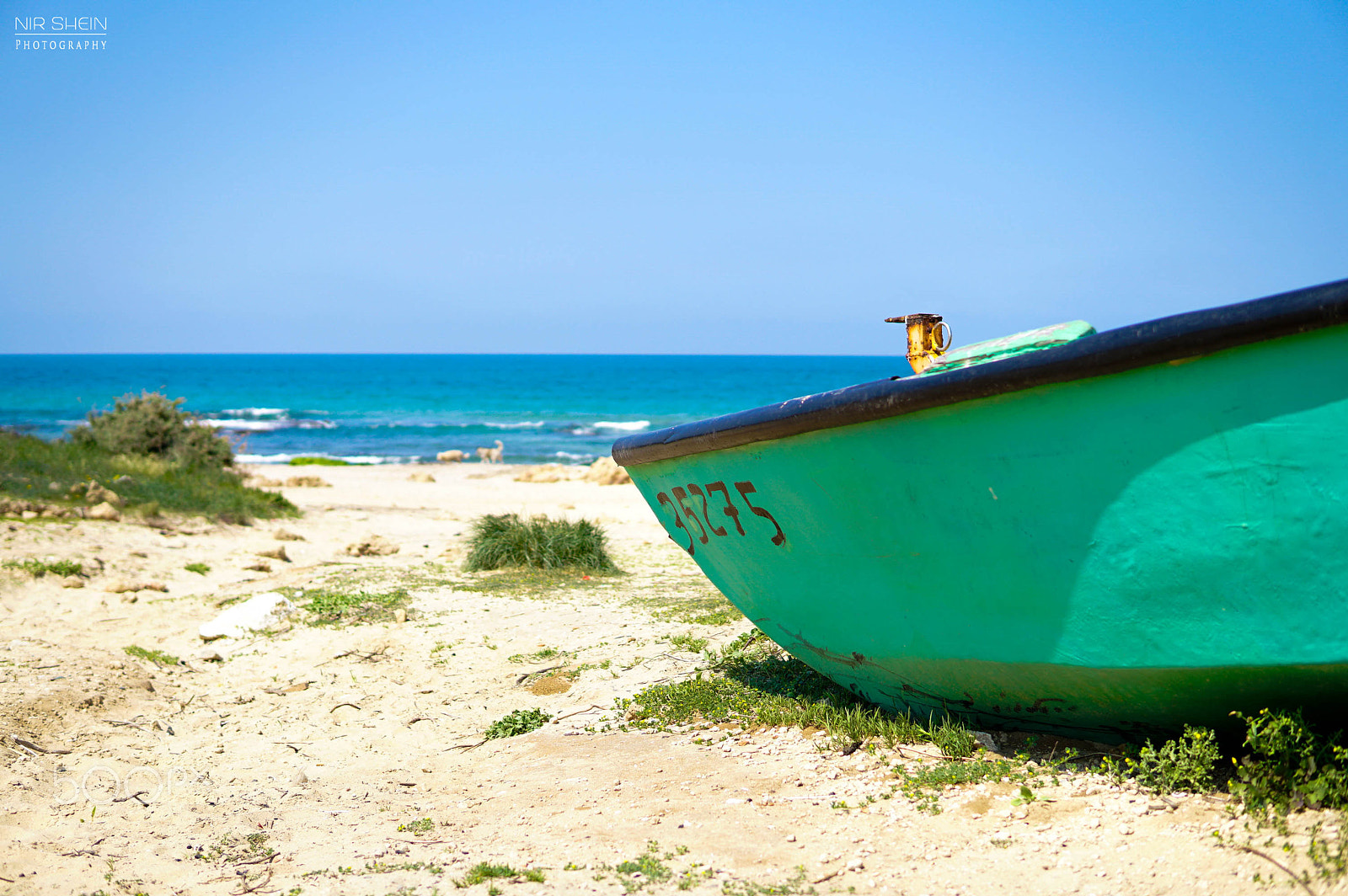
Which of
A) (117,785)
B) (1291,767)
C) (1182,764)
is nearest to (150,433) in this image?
(117,785)

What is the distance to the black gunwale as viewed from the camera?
221 centimetres

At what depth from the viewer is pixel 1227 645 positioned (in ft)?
8.26

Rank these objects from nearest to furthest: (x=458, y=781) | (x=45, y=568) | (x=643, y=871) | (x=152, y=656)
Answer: (x=643, y=871) < (x=458, y=781) < (x=152, y=656) < (x=45, y=568)

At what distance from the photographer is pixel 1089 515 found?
8.54 ft

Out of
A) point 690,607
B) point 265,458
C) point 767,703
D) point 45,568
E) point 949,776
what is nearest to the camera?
point 949,776

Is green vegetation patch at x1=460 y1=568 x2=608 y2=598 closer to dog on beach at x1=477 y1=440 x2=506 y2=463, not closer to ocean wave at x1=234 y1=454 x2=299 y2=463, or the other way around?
dog on beach at x1=477 y1=440 x2=506 y2=463

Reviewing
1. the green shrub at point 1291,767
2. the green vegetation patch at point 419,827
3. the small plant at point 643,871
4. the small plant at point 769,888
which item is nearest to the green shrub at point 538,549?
the green vegetation patch at point 419,827

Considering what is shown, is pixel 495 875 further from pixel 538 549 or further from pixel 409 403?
pixel 409 403

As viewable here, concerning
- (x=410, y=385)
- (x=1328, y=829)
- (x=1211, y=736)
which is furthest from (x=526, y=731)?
(x=410, y=385)

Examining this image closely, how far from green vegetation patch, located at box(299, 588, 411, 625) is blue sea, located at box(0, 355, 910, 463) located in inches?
302

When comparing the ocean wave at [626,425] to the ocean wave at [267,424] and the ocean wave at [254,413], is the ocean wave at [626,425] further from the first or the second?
the ocean wave at [254,413]

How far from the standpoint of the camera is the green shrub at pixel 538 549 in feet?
25.7

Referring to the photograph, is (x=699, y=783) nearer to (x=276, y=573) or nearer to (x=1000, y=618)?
(x=1000, y=618)

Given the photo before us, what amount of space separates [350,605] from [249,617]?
67 cm
